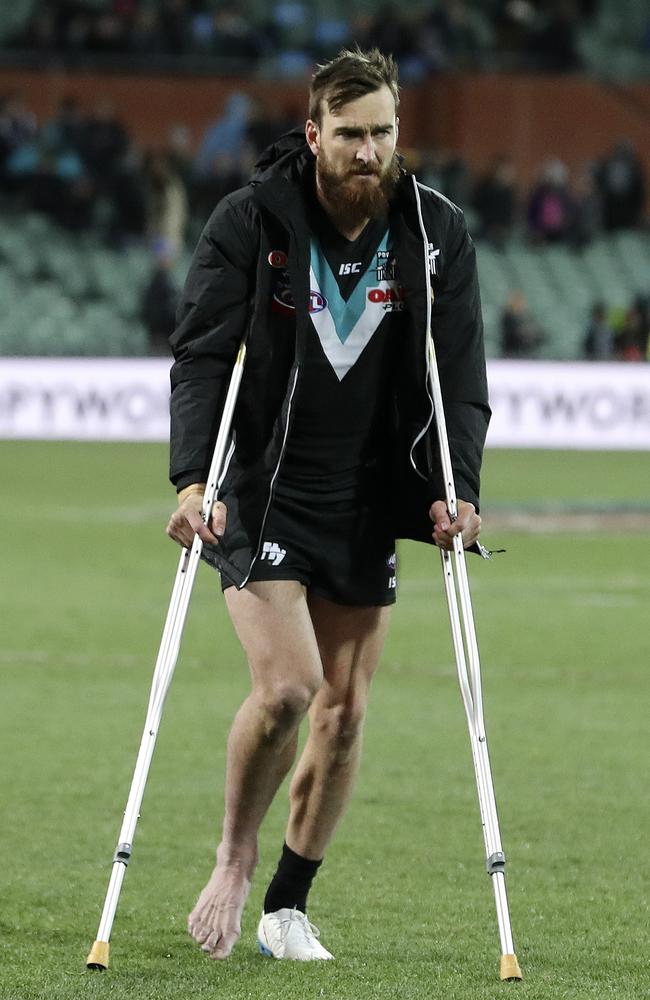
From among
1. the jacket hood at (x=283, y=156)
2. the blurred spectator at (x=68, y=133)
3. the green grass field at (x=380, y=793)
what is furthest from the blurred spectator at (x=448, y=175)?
the jacket hood at (x=283, y=156)

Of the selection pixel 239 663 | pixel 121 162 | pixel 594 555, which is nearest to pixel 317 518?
pixel 239 663

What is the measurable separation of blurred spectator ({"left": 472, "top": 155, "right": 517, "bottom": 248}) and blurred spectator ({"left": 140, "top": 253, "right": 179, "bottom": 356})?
549 cm

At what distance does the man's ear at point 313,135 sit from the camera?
17.5 feet

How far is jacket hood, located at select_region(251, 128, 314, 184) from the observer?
18.0 ft

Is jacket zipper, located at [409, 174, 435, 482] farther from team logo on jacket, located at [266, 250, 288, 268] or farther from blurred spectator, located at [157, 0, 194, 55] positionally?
blurred spectator, located at [157, 0, 194, 55]

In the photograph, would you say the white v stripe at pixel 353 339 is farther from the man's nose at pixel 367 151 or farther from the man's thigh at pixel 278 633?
the man's thigh at pixel 278 633

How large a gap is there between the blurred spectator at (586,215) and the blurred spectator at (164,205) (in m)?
6.53

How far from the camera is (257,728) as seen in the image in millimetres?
5430

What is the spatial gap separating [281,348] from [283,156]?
59cm

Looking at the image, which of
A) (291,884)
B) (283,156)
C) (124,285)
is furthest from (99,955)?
(124,285)

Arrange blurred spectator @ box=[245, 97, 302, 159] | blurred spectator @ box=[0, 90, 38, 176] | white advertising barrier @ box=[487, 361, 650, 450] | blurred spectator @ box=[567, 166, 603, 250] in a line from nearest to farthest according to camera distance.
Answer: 1. white advertising barrier @ box=[487, 361, 650, 450]
2. blurred spectator @ box=[0, 90, 38, 176]
3. blurred spectator @ box=[245, 97, 302, 159]
4. blurred spectator @ box=[567, 166, 603, 250]

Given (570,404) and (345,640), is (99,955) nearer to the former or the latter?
(345,640)

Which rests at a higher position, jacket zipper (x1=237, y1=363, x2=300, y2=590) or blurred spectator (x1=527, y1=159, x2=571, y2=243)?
blurred spectator (x1=527, y1=159, x2=571, y2=243)

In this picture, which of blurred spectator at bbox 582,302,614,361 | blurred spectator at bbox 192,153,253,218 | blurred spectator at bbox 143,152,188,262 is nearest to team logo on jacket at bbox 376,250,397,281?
blurred spectator at bbox 192,153,253,218
